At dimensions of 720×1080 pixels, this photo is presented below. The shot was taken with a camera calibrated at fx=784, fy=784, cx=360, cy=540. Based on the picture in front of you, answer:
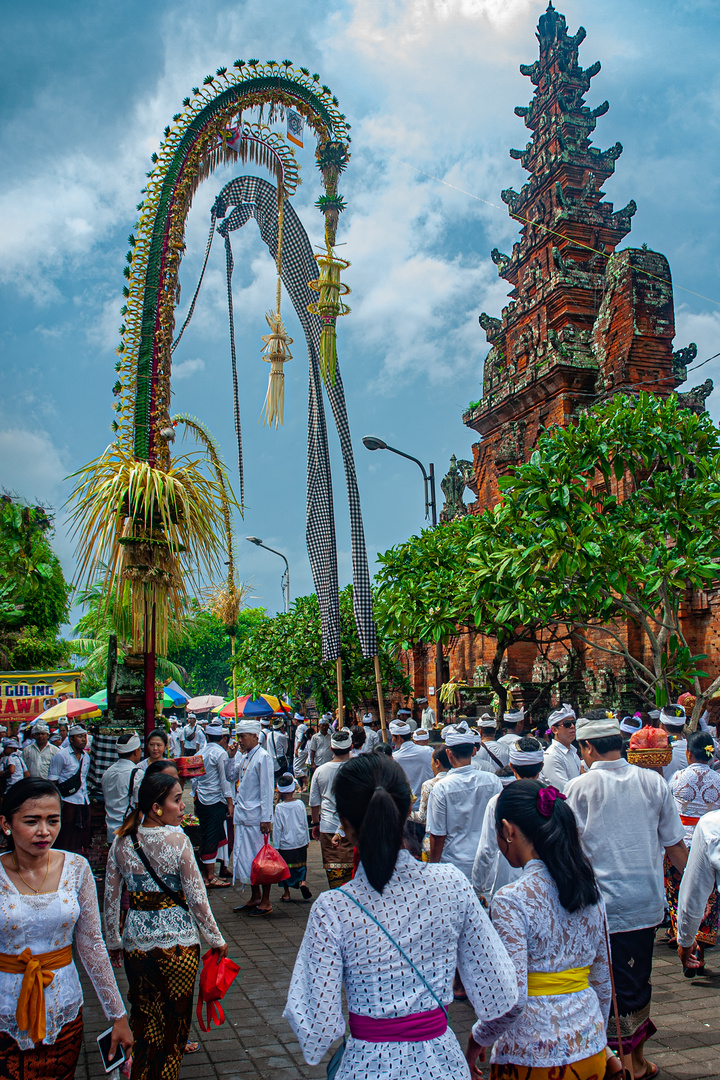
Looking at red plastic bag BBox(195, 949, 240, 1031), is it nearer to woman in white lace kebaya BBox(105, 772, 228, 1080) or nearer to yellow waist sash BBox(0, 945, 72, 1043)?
woman in white lace kebaya BBox(105, 772, 228, 1080)

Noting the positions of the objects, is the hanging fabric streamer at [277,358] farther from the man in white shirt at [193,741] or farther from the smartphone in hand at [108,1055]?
the man in white shirt at [193,741]

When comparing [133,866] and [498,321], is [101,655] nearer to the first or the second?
[498,321]

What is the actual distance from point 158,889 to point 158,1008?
486mm

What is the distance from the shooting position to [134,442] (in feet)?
23.2

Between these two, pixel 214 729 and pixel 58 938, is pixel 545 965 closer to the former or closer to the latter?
pixel 58 938

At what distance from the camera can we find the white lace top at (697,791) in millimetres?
6031

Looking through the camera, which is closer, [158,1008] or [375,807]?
[375,807]

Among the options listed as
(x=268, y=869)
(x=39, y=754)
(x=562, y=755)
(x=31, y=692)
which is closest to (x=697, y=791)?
(x=562, y=755)

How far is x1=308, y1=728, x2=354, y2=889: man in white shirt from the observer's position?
234 inches

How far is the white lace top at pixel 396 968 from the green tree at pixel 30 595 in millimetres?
17685

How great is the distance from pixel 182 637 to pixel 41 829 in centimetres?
443

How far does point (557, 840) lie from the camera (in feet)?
8.61

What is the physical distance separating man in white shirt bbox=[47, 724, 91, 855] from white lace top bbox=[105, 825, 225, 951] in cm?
547

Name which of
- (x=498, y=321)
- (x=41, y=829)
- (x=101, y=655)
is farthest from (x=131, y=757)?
(x=101, y=655)
